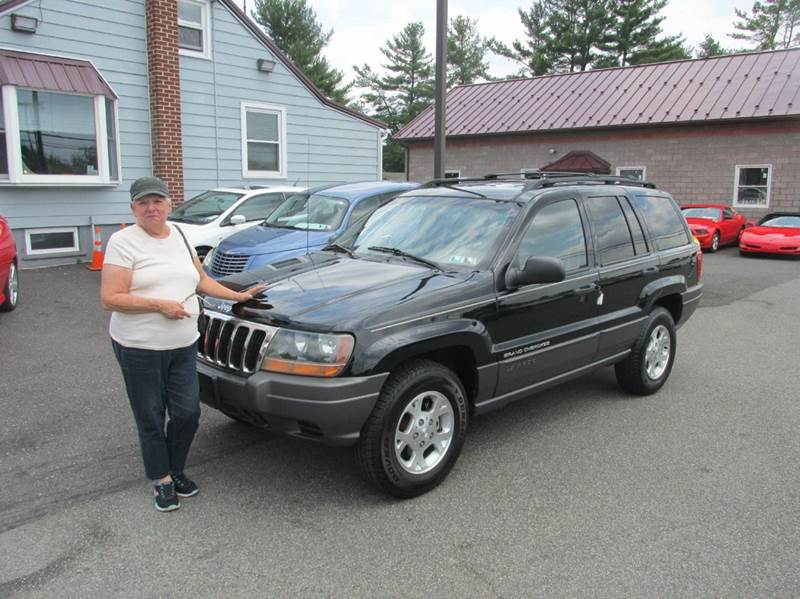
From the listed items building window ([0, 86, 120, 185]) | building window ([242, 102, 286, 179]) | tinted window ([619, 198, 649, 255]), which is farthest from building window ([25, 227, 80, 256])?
tinted window ([619, 198, 649, 255])

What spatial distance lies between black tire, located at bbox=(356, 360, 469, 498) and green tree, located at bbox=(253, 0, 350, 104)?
1697 inches

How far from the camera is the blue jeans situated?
337 cm

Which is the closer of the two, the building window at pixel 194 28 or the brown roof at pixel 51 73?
the brown roof at pixel 51 73

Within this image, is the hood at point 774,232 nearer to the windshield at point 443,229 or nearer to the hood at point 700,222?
the hood at point 700,222

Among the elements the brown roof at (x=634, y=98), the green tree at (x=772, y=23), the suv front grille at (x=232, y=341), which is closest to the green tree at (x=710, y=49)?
the green tree at (x=772, y=23)

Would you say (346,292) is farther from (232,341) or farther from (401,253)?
(401,253)

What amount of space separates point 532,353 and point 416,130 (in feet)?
81.2

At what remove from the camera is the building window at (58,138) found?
37.1 feet

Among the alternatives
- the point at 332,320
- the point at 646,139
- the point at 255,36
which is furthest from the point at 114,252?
the point at 646,139

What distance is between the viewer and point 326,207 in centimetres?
956

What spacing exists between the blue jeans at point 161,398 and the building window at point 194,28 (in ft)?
39.7

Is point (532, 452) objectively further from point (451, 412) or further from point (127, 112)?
point (127, 112)

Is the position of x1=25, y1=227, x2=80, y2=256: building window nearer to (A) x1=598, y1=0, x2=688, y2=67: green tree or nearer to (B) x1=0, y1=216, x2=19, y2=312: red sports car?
(B) x1=0, y1=216, x2=19, y2=312: red sports car

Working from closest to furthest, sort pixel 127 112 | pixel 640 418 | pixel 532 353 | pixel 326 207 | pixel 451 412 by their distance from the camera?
pixel 451 412
pixel 532 353
pixel 640 418
pixel 326 207
pixel 127 112
